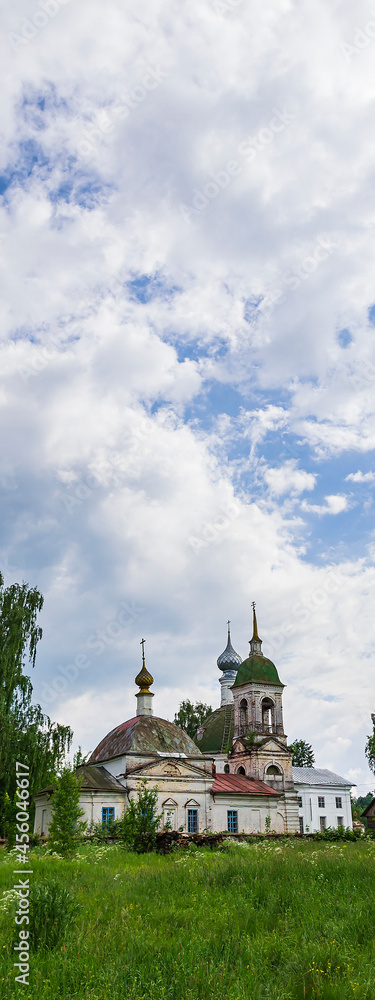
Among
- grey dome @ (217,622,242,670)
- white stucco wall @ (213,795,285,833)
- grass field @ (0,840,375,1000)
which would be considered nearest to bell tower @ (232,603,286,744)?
white stucco wall @ (213,795,285,833)

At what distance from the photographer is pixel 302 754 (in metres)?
77.6

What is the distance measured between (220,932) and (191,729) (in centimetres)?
5551

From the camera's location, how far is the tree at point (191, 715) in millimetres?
62906

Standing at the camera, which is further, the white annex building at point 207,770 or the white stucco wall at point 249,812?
the white stucco wall at point 249,812

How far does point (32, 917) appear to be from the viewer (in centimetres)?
866

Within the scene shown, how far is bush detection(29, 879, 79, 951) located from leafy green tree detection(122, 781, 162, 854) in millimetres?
9127

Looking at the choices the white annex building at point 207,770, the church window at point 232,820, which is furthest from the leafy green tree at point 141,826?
the church window at point 232,820

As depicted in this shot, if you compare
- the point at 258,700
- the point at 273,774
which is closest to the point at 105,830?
the point at 273,774

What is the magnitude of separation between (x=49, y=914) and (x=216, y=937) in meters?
2.01

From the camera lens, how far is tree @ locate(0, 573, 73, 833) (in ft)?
102

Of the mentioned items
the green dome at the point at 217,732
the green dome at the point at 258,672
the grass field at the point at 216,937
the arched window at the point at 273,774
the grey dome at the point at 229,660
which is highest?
the grey dome at the point at 229,660

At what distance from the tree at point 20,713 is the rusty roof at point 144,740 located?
2954 mm

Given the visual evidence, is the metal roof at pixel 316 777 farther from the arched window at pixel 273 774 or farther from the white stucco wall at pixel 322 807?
the arched window at pixel 273 774

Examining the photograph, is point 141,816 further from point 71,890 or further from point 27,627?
point 27,627
